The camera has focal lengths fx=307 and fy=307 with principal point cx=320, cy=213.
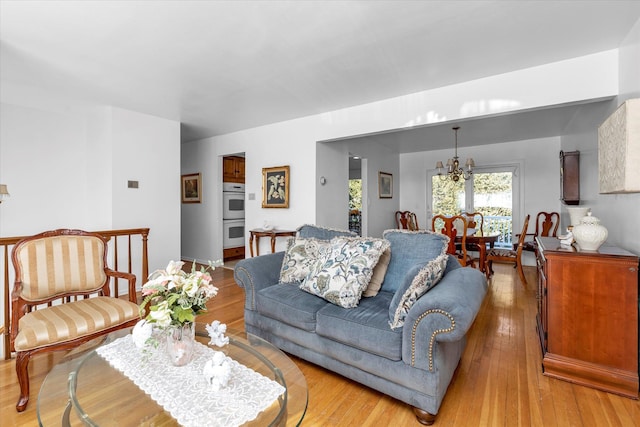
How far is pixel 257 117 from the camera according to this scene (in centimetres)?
456

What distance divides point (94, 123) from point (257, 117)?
2.26 m

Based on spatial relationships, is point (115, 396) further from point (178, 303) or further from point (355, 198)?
point (355, 198)

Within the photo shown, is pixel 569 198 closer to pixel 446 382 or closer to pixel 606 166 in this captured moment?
pixel 606 166

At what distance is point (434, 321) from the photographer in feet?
5.09

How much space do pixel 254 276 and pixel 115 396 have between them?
1.33 metres

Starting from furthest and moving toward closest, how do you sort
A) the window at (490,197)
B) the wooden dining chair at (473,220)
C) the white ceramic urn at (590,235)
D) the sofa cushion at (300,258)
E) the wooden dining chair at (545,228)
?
the window at (490,197) → the wooden dining chair at (473,220) → the wooden dining chair at (545,228) → the sofa cushion at (300,258) → the white ceramic urn at (590,235)

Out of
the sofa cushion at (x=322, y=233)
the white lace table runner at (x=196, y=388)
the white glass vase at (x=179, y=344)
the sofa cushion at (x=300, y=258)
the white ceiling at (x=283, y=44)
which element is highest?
the white ceiling at (x=283, y=44)

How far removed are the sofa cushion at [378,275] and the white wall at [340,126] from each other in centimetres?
193

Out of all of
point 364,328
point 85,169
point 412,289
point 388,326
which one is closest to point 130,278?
point 364,328

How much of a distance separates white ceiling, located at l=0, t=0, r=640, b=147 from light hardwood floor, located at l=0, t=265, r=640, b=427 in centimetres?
246

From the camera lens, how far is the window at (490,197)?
6.19 m

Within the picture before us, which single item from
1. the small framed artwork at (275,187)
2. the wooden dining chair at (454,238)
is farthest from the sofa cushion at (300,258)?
the small framed artwork at (275,187)

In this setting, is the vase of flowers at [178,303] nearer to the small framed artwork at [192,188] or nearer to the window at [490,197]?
the small framed artwork at [192,188]

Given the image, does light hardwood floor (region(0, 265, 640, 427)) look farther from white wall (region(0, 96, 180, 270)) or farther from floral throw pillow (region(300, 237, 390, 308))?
white wall (region(0, 96, 180, 270))
